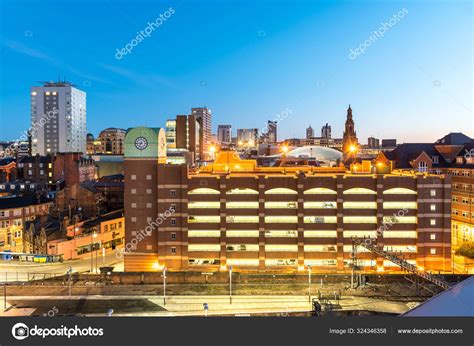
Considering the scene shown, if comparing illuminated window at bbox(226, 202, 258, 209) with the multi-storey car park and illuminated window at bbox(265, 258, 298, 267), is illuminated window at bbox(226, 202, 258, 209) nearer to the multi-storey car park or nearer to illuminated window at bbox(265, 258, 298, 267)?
the multi-storey car park

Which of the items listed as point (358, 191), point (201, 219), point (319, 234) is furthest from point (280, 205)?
point (201, 219)

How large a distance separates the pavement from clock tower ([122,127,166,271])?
964 centimetres

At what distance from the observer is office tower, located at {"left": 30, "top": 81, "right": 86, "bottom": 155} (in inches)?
4646

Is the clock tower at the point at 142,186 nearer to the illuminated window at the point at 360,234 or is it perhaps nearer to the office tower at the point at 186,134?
the illuminated window at the point at 360,234

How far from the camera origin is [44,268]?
40.0 m

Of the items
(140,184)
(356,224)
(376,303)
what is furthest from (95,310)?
(356,224)

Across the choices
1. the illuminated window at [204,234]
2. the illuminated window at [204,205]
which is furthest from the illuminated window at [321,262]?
the illuminated window at [204,205]

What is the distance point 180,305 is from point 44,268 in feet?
62.2

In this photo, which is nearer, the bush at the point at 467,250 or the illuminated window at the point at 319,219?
the illuminated window at the point at 319,219

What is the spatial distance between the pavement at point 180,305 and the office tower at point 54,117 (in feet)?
317

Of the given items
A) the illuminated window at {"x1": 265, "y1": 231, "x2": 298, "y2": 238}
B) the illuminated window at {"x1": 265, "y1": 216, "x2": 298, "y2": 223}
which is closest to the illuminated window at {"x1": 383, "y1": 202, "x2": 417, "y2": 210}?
the illuminated window at {"x1": 265, "y1": 216, "x2": 298, "y2": 223}

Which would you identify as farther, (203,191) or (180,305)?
(203,191)

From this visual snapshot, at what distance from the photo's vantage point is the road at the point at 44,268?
122 ft

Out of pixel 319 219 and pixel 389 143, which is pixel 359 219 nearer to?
pixel 319 219
